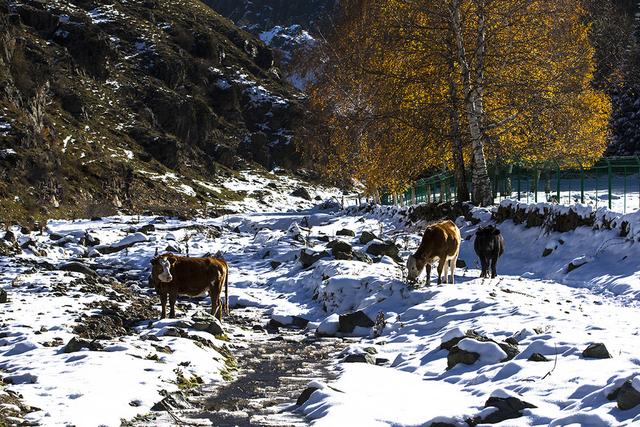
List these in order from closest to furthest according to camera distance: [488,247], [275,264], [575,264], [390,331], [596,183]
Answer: [390,331]
[488,247]
[575,264]
[275,264]
[596,183]

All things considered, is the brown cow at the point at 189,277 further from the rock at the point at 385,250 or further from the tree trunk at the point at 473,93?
the tree trunk at the point at 473,93

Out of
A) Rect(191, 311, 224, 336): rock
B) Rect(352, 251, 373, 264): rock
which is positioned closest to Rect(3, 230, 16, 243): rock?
Rect(352, 251, 373, 264): rock

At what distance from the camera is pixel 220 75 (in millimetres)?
124312

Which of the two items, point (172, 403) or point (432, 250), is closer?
point (172, 403)

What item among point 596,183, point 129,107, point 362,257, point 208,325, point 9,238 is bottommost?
point 208,325

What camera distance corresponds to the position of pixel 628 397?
6355 mm

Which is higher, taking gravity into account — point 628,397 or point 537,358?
point 628,397

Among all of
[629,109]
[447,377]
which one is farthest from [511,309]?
[629,109]

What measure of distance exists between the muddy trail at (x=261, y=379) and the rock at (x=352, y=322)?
1.91 feet

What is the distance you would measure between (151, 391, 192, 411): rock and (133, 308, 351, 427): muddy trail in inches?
1.0

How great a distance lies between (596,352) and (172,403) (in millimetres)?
5341

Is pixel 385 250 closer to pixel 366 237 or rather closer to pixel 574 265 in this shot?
pixel 366 237

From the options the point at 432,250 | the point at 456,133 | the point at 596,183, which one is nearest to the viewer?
the point at 432,250

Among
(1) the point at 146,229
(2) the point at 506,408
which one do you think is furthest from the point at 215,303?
(1) the point at 146,229
